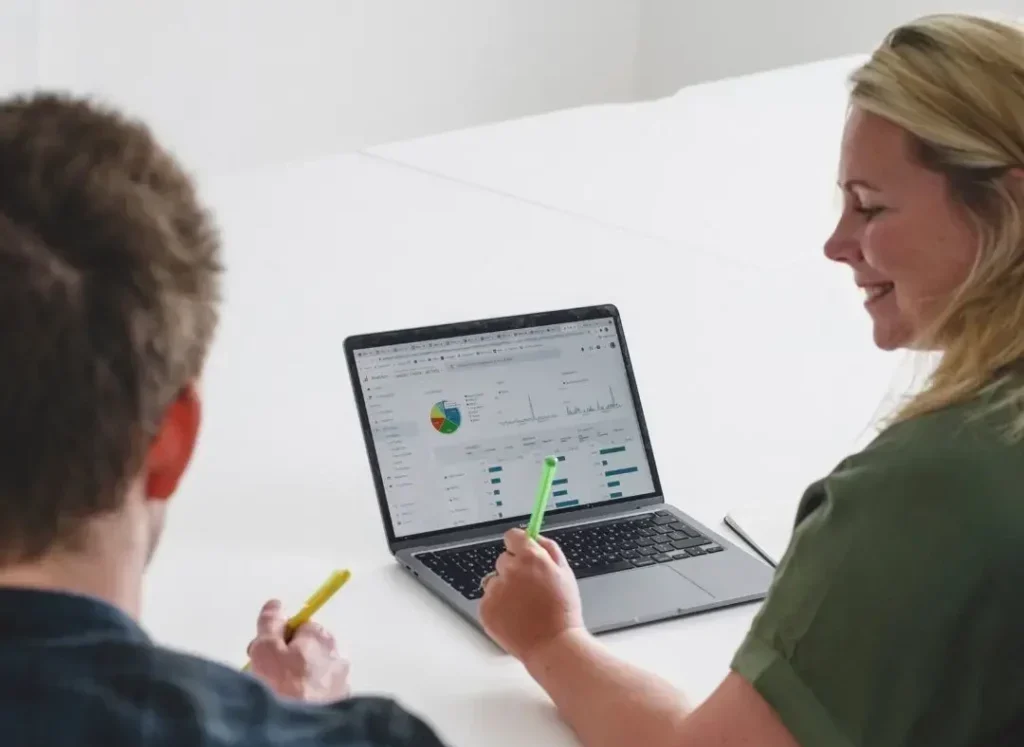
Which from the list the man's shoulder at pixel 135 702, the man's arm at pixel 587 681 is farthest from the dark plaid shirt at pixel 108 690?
the man's arm at pixel 587 681

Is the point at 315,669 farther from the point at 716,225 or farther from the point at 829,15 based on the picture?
the point at 829,15

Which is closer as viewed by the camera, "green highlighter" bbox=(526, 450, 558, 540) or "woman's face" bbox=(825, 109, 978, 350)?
"woman's face" bbox=(825, 109, 978, 350)

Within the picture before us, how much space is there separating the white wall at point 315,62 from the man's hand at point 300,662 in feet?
7.79

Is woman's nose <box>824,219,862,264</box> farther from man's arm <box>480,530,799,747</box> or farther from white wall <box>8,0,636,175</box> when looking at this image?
white wall <box>8,0,636,175</box>

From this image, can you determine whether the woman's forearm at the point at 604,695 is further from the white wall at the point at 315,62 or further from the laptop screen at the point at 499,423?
the white wall at the point at 315,62

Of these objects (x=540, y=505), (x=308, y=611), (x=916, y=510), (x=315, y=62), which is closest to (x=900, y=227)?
(x=916, y=510)

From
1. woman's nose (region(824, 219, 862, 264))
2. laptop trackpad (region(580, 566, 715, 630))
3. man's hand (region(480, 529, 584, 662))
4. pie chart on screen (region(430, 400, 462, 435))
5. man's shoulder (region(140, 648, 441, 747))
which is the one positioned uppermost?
woman's nose (region(824, 219, 862, 264))

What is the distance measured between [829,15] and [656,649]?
3.38 metres

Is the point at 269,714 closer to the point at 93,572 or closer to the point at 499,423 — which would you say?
the point at 93,572

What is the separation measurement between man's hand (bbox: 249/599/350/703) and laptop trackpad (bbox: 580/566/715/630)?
253 mm

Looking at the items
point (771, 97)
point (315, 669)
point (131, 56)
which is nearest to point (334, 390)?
point (315, 669)

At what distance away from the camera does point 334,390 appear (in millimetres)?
1746

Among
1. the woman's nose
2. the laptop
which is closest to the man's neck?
the laptop

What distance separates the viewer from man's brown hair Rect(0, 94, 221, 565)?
68cm
